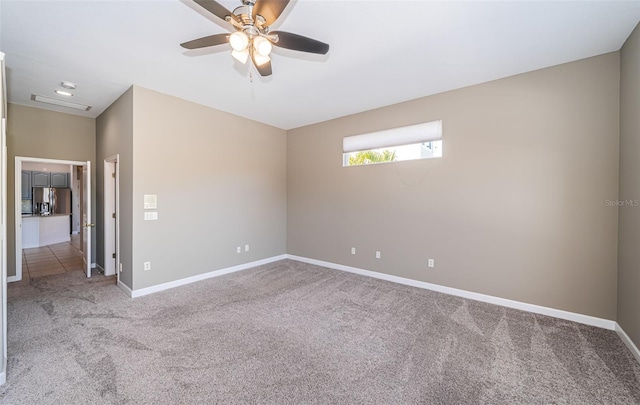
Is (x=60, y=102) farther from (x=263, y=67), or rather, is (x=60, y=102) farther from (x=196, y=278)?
(x=263, y=67)

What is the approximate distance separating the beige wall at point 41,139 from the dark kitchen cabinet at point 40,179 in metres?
5.48

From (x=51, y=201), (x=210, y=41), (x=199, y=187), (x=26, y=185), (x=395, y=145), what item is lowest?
(x=51, y=201)

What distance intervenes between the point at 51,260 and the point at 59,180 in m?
4.80

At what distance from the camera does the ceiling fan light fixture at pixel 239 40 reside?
1862 millimetres

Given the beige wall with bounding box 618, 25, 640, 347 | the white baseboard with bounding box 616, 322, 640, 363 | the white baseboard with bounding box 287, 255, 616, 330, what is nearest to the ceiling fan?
the beige wall with bounding box 618, 25, 640, 347

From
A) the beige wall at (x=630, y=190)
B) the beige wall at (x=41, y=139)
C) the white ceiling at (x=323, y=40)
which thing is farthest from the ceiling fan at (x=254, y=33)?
the beige wall at (x=41, y=139)

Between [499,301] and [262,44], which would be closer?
[262,44]

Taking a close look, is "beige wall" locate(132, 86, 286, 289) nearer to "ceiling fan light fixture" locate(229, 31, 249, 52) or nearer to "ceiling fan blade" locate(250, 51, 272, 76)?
"ceiling fan blade" locate(250, 51, 272, 76)

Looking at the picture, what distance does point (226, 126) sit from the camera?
471cm

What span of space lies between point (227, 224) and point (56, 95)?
3.18 metres

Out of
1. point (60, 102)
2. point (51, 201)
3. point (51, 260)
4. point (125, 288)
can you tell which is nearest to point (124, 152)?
point (60, 102)

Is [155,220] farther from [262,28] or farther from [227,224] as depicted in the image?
[262,28]

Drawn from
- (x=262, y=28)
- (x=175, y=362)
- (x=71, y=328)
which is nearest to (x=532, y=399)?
(x=175, y=362)

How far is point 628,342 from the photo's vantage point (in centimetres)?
242
